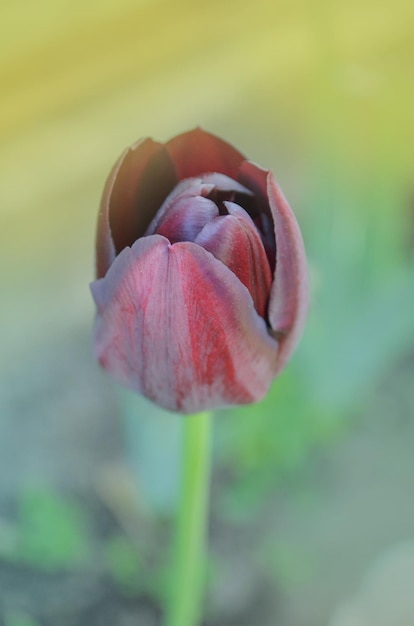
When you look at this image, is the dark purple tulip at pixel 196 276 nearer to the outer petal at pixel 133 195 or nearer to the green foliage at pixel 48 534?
the outer petal at pixel 133 195

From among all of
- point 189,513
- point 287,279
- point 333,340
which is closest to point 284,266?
point 287,279

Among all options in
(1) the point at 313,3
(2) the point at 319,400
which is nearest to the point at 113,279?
(2) the point at 319,400

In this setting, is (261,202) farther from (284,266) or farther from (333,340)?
(333,340)

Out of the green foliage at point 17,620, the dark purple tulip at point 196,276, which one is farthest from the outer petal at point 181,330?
the green foliage at point 17,620

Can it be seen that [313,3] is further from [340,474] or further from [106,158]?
[340,474]

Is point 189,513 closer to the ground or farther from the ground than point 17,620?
farther from the ground

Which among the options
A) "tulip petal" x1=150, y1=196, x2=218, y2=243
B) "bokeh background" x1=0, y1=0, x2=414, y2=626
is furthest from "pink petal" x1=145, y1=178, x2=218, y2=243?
"bokeh background" x1=0, y1=0, x2=414, y2=626
